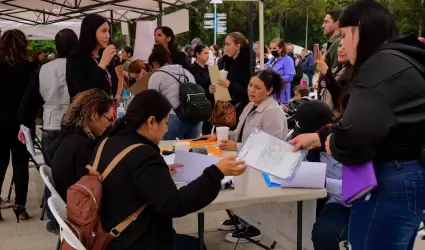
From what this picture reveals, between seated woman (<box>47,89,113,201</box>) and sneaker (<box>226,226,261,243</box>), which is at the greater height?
seated woman (<box>47,89,113,201</box>)

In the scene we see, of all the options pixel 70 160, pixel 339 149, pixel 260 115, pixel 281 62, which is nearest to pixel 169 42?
pixel 260 115

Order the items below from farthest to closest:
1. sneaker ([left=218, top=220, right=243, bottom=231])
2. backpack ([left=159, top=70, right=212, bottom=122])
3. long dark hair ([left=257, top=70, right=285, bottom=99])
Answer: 1. backpack ([left=159, top=70, right=212, bottom=122])
2. sneaker ([left=218, top=220, right=243, bottom=231])
3. long dark hair ([left=257, top=70, right=285, bottom=99])

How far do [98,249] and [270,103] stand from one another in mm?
1867

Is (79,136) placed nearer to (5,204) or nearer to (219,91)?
(5,204)

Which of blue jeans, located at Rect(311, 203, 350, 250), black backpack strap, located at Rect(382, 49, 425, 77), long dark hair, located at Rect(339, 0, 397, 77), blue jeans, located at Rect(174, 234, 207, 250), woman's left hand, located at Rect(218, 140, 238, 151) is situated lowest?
blue jeans, located at Rect(174, 234, 207, 250)

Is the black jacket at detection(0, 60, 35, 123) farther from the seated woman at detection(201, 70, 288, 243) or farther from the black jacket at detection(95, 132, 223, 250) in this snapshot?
the black jacket at detection(95, 132, 223, 250)

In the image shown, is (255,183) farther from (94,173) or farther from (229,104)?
(229,104)

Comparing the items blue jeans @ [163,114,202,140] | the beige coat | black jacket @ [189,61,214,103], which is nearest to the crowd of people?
the beige coat

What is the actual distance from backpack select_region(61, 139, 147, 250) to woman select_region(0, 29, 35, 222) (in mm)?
2317

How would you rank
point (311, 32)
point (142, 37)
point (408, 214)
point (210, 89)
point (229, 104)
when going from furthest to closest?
1. point (311, 32)
2. point (142, 37)
3. point (210, 89)
4. point (229, 104)
5. point (408, 214)

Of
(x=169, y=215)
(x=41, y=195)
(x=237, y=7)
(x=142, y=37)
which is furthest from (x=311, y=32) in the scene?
(x=169, y=215)

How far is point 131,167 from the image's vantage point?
1835 millimetres

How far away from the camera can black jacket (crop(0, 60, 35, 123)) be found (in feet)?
13.3

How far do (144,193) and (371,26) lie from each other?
3.37 feet
